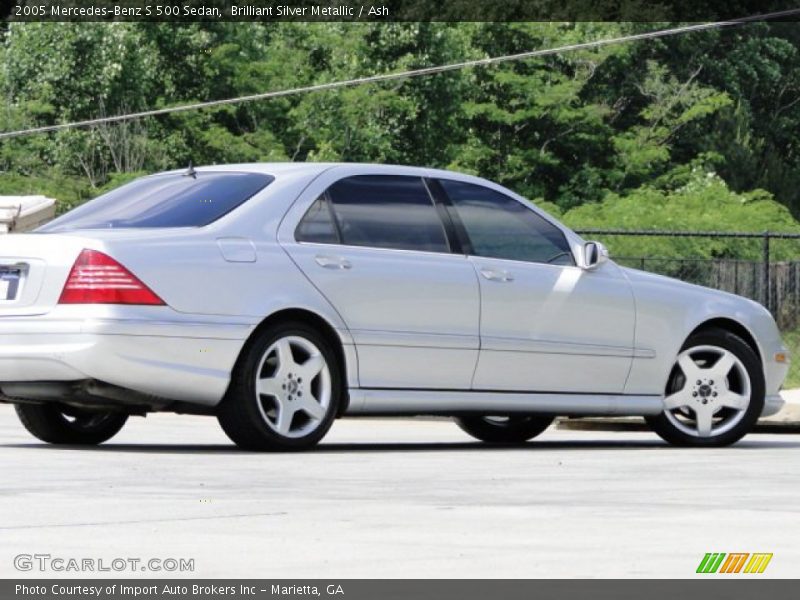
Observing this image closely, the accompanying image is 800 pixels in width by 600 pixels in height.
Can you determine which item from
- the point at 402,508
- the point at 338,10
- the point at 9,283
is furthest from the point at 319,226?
the point at 338,10

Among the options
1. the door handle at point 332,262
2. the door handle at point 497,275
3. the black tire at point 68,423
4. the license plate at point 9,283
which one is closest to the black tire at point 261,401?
the door handle at point 332,262

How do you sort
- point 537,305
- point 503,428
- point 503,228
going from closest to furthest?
point 537,305
point 503,228
point 503,428

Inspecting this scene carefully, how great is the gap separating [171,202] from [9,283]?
1043 mm

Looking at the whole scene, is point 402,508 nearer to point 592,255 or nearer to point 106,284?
point 106,284

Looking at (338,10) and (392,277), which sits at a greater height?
(338,10)

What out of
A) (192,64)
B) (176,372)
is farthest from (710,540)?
(192,64)

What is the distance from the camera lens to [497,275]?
12.2 meters

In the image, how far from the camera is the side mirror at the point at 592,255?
1255 cm

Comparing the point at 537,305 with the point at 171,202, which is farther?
the point at 537,305

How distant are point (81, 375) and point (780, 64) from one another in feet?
154

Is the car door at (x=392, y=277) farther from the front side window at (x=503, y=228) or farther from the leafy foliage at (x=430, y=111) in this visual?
the leafy foliage at (x=430, y=111)

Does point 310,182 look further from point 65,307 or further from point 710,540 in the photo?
point 710,540

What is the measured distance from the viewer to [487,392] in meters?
12.2

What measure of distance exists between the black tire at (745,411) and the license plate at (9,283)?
164 inches
